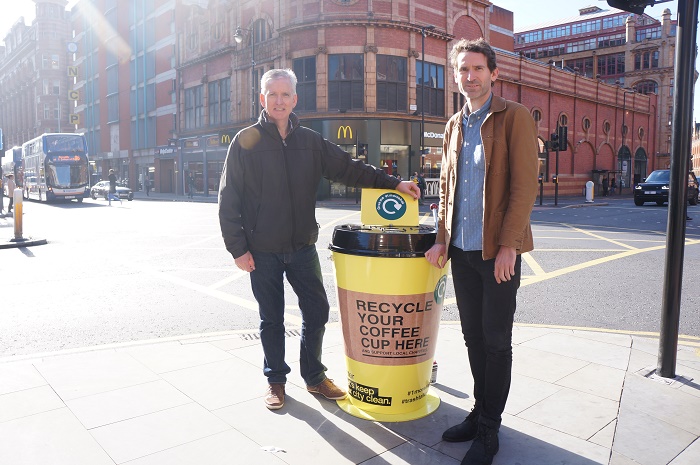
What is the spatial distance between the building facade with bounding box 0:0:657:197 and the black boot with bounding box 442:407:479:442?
24796mm

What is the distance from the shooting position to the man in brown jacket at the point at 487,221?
269 centimetres

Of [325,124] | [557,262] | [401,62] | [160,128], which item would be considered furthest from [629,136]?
[557,262]

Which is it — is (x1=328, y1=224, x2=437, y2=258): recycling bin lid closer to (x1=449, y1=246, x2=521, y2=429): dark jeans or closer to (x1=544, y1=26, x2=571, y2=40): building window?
(x1=449, y1=246, x2=521, y2=429): dark jeans

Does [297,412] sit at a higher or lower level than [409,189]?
lower

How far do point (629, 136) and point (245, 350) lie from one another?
5233 cm

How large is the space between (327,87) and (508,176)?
27824mm

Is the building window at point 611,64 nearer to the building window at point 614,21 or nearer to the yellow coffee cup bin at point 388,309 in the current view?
the building window at point 614,21

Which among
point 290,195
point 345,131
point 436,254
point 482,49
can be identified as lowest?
point 436,254

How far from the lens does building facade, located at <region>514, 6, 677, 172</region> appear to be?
56906mm

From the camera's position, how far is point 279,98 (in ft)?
11.0

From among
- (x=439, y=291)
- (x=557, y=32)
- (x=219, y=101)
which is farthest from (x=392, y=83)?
(x=557, y=32)

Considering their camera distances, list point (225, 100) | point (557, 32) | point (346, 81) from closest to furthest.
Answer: point (346, 81) < point (225, 100) < point (557, 32)

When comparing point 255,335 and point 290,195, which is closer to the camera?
point 290,195

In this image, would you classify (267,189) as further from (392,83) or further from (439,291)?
(392,83)
